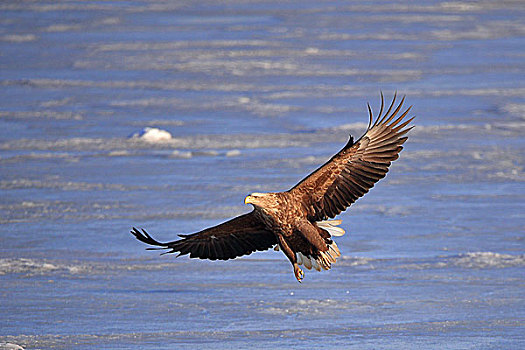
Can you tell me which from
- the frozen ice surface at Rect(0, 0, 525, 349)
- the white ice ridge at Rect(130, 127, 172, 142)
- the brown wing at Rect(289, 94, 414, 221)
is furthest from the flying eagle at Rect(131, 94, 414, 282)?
the white ice ridge at Rect(130, 127, 172, 142)

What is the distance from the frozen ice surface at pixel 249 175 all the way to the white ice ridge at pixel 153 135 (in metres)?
0.02

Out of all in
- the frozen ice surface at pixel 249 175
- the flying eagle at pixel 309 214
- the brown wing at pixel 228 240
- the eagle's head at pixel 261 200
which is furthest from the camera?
the frozen ice surface at pixel 249 175

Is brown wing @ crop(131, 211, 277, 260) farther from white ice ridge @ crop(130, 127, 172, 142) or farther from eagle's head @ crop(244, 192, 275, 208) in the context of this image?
white ice ridge @ crop(130, 127, 172, 142)

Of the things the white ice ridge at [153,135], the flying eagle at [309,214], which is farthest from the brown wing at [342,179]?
the white ice ridge at [153,135]

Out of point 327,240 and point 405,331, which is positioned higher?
point 327,240

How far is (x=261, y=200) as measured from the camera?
195 inches

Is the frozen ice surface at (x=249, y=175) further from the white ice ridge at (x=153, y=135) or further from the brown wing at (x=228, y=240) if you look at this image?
the brown wing at (x=228, y=240)

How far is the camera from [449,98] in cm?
1068

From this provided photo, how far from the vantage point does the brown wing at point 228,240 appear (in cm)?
527

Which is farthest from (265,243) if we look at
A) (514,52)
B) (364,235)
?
(514,52)

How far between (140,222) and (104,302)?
1.43 metres

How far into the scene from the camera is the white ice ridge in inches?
370

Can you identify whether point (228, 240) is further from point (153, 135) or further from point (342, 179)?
point (153, 135)

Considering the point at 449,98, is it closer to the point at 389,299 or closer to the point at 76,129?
the point at 76,129
